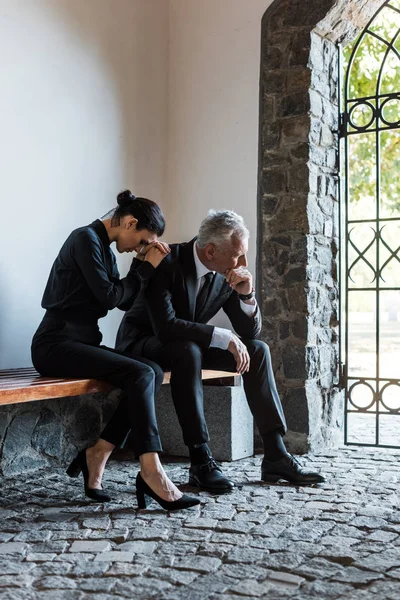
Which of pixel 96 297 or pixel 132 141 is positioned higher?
pixel 132 141

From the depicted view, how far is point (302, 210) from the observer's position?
461 centimetres

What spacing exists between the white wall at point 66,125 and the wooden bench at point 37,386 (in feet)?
1.42

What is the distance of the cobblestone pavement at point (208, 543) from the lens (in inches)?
84.1

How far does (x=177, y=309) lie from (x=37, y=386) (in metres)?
0.91

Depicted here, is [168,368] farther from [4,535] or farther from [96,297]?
[4,535]

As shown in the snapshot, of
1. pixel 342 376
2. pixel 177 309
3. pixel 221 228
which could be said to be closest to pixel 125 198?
pixel 221 228

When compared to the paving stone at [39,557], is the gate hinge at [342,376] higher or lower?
higher

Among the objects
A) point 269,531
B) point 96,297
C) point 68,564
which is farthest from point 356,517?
point 96,297

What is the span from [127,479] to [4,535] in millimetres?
1097

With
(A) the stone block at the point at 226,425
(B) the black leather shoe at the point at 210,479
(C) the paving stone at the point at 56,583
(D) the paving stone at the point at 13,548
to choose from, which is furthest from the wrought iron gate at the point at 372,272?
(C) the paving stone at the point at 56,583

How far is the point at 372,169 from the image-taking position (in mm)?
7836

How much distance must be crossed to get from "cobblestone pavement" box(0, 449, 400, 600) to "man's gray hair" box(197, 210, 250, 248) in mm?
1206

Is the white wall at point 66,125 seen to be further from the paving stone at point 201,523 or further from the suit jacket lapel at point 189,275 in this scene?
the paving stone at point 201,523

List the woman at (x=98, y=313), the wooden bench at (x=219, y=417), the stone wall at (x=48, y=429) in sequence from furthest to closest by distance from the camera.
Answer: the wooden bench at (x=219, y=417), the stone wall at (x=48, y=429), the woman at (x=98, y=313)
